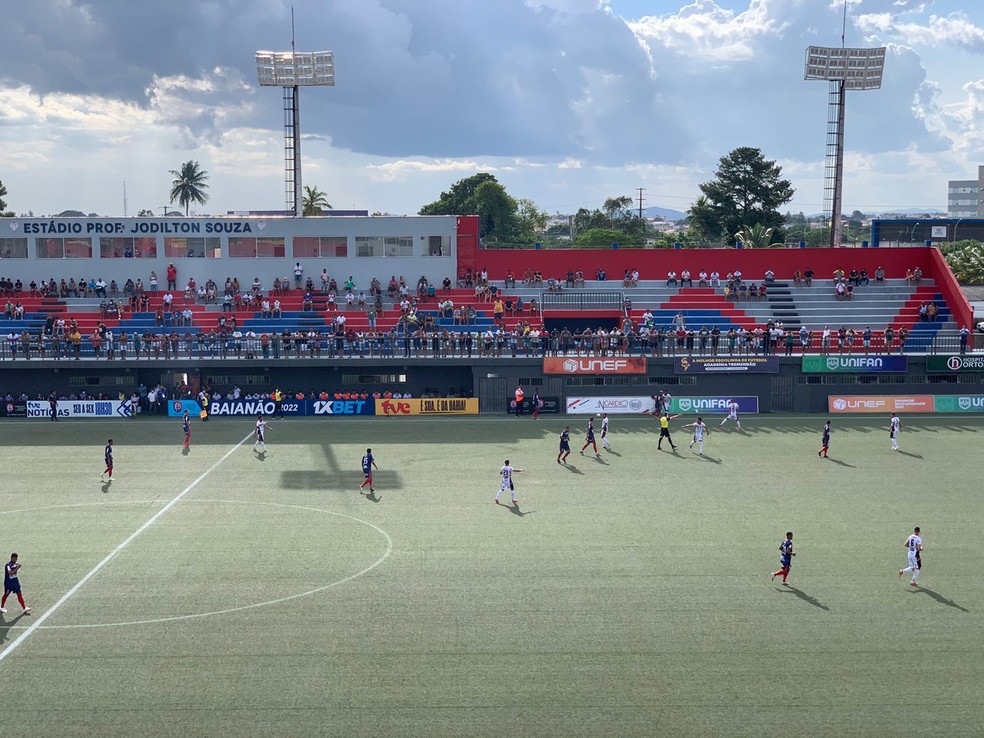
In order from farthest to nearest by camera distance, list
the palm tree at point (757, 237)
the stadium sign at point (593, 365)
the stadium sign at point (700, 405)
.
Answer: the palm tree at point (757, 237) → the stadium sign at point (593, 365) → the stadium sign at point (700, 405)

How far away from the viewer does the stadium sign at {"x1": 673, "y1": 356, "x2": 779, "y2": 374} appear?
1825 inches

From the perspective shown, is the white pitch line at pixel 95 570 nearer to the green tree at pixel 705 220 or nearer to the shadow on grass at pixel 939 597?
the shadow on grass at pixel 939 597

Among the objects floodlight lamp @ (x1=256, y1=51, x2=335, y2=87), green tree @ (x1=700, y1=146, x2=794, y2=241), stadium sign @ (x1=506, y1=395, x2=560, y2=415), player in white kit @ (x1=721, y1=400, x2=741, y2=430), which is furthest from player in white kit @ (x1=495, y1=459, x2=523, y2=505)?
green tree @ (x1=700, y1=146, x2=794, y2=241)

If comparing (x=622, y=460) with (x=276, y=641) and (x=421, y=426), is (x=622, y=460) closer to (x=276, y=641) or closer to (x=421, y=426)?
(x=421, y=426)

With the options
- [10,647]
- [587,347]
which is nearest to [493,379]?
[587,347]

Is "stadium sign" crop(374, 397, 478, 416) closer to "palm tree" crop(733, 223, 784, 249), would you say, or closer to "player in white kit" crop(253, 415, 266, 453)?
"player in white kit" crop(253, 415, 266, 453)

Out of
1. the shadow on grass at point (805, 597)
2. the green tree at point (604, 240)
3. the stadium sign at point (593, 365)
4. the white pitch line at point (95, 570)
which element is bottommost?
the white pitch line at point (95, 570)

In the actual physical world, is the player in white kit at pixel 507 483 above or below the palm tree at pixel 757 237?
below

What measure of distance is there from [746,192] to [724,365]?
4826cm

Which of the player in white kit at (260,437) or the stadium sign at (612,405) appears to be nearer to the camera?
the player in white kit at (260,437)

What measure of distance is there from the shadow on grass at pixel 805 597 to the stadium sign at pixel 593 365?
80.2 feet

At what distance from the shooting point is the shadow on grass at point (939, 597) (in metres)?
21.1

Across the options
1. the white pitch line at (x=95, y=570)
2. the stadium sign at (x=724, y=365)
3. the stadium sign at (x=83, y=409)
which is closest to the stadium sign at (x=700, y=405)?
the stadium sign at (x=724, y=365)

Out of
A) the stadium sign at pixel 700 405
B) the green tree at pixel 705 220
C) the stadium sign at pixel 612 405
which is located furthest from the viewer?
the green tree at pixel 705 220
